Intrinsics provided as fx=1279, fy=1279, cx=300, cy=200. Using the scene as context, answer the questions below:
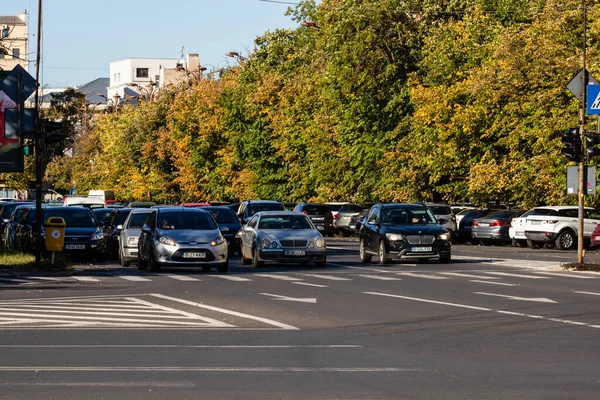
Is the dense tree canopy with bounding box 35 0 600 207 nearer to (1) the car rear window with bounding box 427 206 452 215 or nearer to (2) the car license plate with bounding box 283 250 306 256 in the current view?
(1) the car rear window with bounding box 427 206 452 215


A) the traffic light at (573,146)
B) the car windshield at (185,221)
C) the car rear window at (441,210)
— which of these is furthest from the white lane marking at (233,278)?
the car rear window at (441,210)

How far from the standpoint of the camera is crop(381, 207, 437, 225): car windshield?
34.9 m

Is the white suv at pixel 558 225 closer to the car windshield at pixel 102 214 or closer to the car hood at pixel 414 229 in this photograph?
the car hood at pixel 414 229

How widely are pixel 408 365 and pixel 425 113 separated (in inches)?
1812

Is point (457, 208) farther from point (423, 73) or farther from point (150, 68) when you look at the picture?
point (150, 68)

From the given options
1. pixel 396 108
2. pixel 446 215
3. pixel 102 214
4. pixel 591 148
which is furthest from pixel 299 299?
pixel 396 108

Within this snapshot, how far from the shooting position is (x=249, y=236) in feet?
112

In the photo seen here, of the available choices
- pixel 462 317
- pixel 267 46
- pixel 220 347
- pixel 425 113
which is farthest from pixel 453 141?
pixel 220 347

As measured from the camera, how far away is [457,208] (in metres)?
59.7

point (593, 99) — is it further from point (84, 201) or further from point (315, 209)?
point (84, 201)

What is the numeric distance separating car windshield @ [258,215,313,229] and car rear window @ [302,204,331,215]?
→ 28.7m

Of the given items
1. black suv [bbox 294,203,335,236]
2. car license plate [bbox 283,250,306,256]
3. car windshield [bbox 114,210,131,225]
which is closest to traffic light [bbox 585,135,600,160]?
car license plate [bbox 283,250,306,256]

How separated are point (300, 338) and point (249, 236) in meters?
19.0

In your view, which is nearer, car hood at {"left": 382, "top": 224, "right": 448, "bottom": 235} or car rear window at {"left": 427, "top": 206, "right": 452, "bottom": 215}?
car hood at {"left": 382, "top": 224, "right": 448, "bottom": 235}
